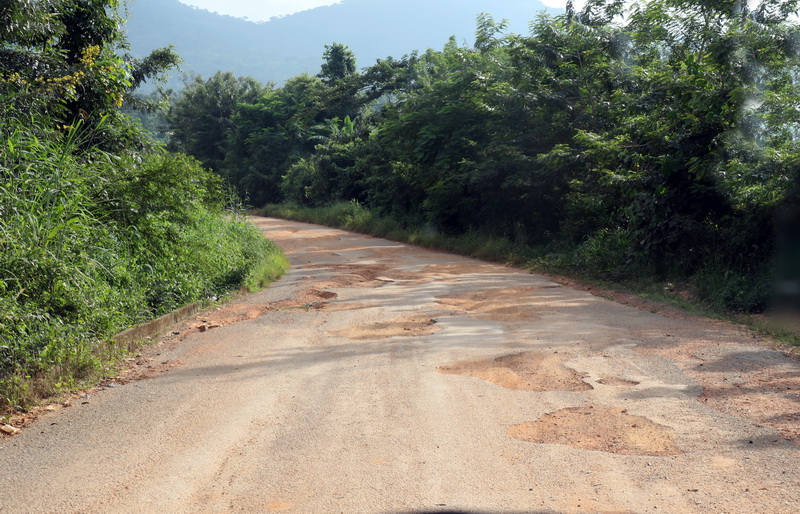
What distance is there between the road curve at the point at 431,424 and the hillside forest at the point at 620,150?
3123mm

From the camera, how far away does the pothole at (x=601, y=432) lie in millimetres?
4781

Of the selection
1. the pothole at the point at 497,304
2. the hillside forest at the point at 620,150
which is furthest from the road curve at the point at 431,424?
the hillside forest at the point at 620,150

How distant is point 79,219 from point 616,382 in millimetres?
6293

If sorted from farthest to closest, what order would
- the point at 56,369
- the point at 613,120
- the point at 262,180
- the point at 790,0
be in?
the point at 262,180 → the point at 613,120 → the point at 790,0 → the point at 56,369

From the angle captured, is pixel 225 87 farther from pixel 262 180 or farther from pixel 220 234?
pixel 220 234

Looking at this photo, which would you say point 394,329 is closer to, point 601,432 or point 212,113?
point 601,432

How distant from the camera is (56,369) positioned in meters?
6.64

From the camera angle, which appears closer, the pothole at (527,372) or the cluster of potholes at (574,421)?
the cluster of potholes at (574,421)

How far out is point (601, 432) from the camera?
16.7 feet

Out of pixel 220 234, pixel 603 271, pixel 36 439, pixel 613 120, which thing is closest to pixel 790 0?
pixel 613 120

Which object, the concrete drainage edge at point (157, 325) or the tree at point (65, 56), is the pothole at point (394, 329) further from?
the tree at point (65, 56)

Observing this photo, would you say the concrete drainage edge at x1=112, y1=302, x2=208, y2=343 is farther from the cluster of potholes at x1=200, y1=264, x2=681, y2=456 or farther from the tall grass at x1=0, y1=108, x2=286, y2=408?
the cluster of potholes at x1=200, y1=264, x2=681, y2=456

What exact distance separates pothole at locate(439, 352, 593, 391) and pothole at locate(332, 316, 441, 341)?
1.76 meters

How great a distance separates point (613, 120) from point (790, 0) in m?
4.56
